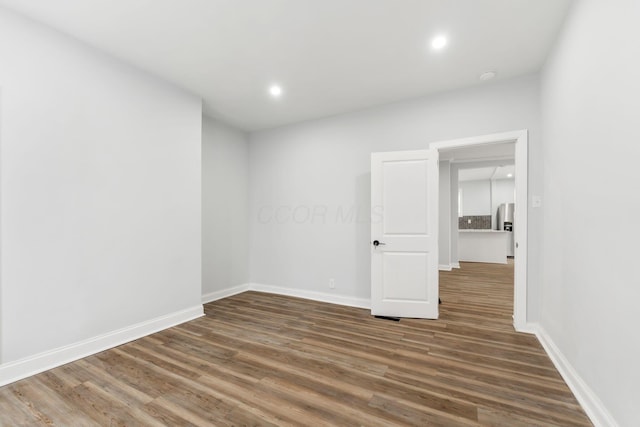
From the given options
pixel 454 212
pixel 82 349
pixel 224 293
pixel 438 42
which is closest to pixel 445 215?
pixel 454 212

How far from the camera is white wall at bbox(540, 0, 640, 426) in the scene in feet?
4.48

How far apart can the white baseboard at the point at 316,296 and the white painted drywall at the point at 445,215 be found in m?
4.04

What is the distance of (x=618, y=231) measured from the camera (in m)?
1.47

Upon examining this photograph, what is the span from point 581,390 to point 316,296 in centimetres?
316

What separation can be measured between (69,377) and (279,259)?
2.97 meters

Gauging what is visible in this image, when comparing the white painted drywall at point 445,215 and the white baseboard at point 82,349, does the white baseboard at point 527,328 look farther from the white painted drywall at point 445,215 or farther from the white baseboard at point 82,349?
the white painted drywall at point 445,215

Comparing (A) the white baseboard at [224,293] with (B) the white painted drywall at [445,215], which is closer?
(A) the white baseboard at [224,293]

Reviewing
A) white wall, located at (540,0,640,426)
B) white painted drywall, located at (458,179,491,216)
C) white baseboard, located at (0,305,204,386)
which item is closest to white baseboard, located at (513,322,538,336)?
white wall, located at (540,0,640,426)

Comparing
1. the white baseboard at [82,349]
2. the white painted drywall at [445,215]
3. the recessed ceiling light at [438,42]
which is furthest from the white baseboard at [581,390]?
the white painted drywall at [445,215]

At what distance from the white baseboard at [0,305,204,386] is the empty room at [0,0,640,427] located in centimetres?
2

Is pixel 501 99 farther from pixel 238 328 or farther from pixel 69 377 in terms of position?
pixel 69 377

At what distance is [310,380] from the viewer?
2176 millimetres

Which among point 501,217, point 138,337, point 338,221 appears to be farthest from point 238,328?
point 501,217

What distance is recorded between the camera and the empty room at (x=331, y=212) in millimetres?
1756
